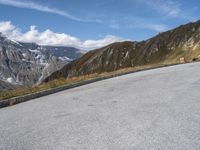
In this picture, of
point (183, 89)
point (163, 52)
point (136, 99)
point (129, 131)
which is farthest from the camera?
point (163, 52)

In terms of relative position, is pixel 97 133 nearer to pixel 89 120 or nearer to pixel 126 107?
pixel 89 120

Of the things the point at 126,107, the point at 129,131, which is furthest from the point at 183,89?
the point at 129,131

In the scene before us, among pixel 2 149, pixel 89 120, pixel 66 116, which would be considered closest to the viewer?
pixel 2 149

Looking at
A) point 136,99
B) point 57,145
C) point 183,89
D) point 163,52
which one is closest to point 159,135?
point 57,145

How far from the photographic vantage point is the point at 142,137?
654cm

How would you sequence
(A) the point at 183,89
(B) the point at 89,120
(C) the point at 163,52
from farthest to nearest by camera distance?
(C) the point at 163,52 < (A) the point at 183,89 < (B) the point at 89,120

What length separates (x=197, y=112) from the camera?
8.65m

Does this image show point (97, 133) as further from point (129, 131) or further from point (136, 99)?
point (136, 99)

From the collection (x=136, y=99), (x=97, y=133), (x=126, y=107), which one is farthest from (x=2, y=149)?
(x=136, y=99)

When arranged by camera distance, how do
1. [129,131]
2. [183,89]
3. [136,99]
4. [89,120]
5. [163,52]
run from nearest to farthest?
[129,131]
[89,120]
[136,99]
[183,89]
[163,52]

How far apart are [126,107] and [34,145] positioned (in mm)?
4068

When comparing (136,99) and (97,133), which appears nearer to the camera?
(97,133)

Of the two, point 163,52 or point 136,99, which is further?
point 163,52

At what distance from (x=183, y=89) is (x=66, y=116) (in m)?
5.75
